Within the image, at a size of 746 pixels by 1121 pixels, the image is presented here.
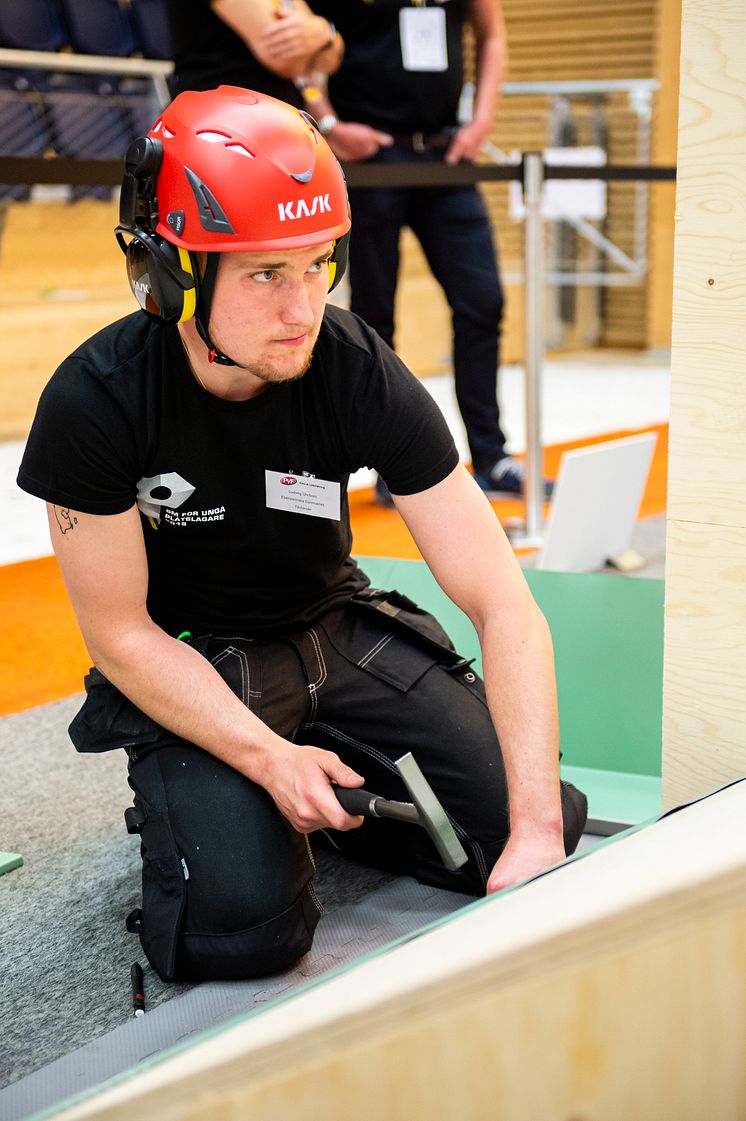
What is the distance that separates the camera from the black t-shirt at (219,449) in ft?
4.26

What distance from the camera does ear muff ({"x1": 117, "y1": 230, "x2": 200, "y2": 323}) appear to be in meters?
1.20

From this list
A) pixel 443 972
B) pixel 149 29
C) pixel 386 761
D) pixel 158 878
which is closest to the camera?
pixel 443 972

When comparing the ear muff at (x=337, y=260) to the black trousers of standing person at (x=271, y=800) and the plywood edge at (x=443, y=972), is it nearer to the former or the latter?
the black trousers of standing person at (x=271, y=800)

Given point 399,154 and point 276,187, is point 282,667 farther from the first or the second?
point 399,154

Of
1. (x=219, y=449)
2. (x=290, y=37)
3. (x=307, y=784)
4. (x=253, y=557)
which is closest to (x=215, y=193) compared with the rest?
(x=219, y=449)

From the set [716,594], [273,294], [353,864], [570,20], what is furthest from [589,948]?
[570,20]

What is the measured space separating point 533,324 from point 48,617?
4.36 feet

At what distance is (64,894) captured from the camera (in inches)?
60.7

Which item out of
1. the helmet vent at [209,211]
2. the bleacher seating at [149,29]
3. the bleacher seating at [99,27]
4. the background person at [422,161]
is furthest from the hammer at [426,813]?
the bleacher seating at [149,29]

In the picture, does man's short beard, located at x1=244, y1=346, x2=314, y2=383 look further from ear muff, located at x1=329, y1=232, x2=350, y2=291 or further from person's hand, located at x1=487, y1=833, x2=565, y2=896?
person's hand, located at x1=487, y1=833, x2=565, y2=896

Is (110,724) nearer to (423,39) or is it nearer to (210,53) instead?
(210,53)

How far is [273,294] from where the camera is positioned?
4.00 ft

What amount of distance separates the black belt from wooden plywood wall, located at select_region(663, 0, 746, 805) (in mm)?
2100

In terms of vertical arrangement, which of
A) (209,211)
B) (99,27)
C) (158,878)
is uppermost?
(209,211)
